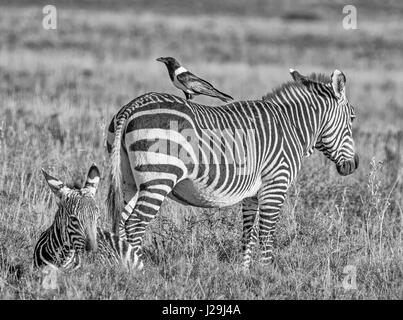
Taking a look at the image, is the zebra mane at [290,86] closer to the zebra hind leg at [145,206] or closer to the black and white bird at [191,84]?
the black and white bird at [191,84]

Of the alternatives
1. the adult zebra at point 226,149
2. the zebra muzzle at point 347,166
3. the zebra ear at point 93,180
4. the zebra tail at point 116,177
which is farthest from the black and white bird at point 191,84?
the zebra ear at point 93,180

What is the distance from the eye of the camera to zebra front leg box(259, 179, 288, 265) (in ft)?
23.7

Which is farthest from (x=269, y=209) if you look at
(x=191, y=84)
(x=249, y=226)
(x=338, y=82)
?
(x=191, y=84)

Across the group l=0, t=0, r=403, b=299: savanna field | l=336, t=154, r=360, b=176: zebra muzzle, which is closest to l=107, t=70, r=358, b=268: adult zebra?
l=336, t=154, r=360, b=176: zebra muzzle

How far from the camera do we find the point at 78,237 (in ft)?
20.6

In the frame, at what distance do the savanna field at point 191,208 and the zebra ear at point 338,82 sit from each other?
2.61 ft

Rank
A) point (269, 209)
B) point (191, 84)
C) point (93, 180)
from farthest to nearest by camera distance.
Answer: point (191, 84) < point (269, 209) < point (93, 180)

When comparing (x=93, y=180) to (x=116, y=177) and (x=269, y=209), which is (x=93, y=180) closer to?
(x=116, y=177)

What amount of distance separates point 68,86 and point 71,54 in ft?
23.5

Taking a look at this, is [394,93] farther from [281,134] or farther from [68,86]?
[281,134]

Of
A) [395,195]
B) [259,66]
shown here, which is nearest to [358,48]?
[259,66]

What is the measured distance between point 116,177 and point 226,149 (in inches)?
41.9

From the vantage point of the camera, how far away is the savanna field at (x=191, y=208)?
21.1 ft
